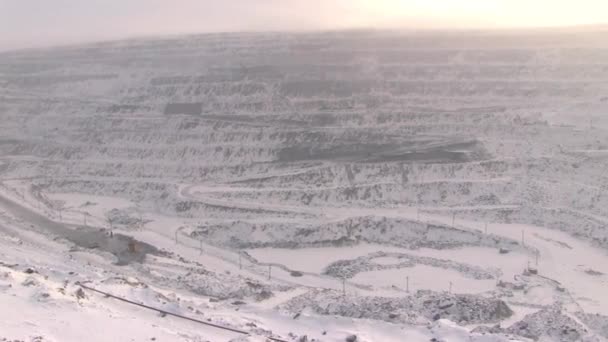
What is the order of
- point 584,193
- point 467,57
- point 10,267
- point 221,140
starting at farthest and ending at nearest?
point 467,57 < point 221,140 < point 584,193 < point 10,267

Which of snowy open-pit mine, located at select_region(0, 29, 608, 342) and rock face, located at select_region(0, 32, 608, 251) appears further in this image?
rock face, located at select_region(0, 32, 608, 251)

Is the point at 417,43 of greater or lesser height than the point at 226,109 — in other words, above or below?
above

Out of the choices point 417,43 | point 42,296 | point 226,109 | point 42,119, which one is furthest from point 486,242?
point 42,119

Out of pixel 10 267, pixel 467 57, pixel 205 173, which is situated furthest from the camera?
pixel 467 57

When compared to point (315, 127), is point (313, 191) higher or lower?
lower

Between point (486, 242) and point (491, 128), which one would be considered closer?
point (486, 242)

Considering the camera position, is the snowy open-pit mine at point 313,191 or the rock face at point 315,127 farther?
the rock face at point 315,127

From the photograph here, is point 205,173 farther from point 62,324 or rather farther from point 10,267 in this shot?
point 62,324

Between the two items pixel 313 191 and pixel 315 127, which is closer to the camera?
pixel 313 191
